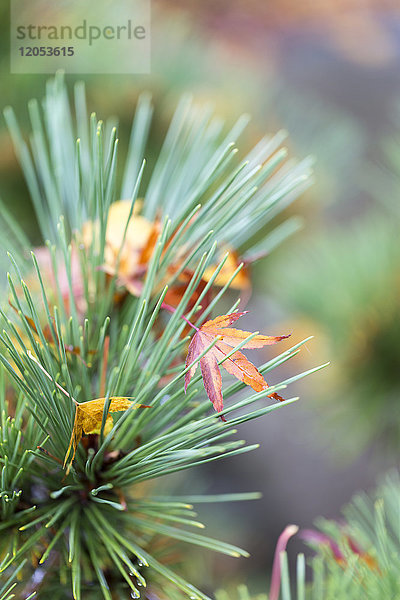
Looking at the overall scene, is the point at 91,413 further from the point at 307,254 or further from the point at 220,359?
the point at 307,254

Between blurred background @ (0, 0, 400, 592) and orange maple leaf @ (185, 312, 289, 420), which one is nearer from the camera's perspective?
orange maple leaf @ (185, 312, 289, 420)

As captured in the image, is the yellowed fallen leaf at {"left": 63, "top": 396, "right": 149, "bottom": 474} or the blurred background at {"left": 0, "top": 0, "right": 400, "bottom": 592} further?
the blurred background at {"left": 0, "top": 0, "right": 400, "bottom": 592}

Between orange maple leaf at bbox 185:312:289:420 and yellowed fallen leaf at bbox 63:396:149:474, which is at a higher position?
orange maple leaf at bbox 185:312:289:420

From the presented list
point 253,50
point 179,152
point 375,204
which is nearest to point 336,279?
point 179,152

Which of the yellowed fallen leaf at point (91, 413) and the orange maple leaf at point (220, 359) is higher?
the orange maple leaf at point (220, 359)

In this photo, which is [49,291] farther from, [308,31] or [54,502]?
[308,31]
